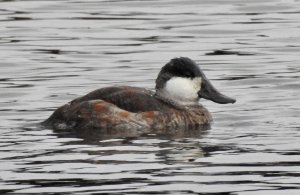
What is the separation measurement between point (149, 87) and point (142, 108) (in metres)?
3.07

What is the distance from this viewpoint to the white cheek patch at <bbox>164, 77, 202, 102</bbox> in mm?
15086

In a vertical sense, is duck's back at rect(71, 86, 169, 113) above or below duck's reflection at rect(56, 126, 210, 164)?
above

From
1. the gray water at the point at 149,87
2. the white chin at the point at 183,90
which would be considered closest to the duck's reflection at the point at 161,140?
the gray water at the point at 149,87

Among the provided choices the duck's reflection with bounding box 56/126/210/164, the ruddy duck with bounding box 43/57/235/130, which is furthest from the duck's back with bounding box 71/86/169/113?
the duck's reflection with bounding box 56/126/210/164

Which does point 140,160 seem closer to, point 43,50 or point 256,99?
point 256,99

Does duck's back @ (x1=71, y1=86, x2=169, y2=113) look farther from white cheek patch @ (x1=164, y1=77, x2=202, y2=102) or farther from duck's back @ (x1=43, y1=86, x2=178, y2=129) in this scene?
white cheek patch @ (x1=164, y1=77, x2=202, y2=102)

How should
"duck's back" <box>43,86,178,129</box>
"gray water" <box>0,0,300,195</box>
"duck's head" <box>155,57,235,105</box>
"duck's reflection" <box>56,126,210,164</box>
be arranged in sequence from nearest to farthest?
"gray water" <box>0,0,300,195</box>
"duck's reflection" <box>56,126,210,164</box>
"duck's back" <box>43,86,178,129</box>
"duck's head" <box>155,57,235,105</box>

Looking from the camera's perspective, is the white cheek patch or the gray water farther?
the white cheek patch

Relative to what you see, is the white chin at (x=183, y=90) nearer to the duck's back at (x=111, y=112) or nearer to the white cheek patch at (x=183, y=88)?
the white cheek patch at (x=183, y=88)

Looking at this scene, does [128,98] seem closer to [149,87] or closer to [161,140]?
[161,140]

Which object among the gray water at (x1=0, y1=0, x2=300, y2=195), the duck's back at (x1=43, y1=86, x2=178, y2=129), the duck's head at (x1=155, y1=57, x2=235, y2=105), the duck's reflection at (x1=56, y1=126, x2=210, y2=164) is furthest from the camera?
the duck's head at (x1=155, y1=57, x2=235, y2=105)

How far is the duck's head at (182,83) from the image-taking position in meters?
15.1

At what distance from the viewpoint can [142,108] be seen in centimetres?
A: 1460

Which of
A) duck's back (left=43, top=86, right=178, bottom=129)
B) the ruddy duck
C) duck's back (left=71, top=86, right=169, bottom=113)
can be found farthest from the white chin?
duck's back (left=43, top=86, right=178, bottom=129)
